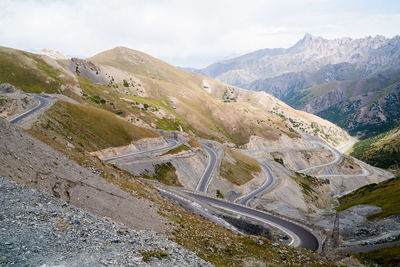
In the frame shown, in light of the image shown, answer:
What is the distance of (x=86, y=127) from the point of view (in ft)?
275

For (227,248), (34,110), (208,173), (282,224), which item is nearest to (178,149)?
(208,173)

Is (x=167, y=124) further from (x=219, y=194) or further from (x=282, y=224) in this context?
(x=282, y=224)

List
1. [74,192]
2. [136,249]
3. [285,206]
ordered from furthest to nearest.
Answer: [285,206], [74,192], [136,249]

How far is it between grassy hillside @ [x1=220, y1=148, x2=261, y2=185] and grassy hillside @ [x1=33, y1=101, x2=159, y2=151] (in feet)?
124

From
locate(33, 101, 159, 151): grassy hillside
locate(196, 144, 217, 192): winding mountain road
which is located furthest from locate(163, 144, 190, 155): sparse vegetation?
locate(33, 101, 159, 151): grassy hillside

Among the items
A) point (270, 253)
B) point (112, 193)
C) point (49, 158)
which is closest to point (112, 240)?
point (112, 193)

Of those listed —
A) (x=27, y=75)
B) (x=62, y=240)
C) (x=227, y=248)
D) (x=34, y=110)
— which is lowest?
(x=62, y=240)

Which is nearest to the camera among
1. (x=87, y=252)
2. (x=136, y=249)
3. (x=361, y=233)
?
(x=87, y=252)

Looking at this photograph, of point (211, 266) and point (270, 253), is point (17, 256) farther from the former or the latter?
point (270, 253)

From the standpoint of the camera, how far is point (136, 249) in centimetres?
1891

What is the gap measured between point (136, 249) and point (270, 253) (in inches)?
858

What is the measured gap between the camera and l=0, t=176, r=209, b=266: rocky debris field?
48.3 ft

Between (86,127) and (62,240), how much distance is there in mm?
73201

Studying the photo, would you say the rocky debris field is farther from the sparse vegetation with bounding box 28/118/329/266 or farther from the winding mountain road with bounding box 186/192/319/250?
the winding mountain road with bounding box 186/192/319/250
